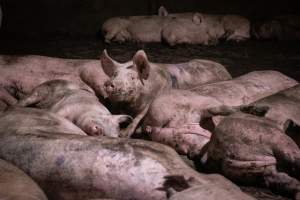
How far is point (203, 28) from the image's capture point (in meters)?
9.09

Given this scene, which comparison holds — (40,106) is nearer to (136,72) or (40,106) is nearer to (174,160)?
(136,72)

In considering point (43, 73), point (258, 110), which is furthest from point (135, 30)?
point (258, 110)

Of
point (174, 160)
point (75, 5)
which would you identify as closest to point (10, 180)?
point (174, 160)

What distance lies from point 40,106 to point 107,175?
7.08 feet

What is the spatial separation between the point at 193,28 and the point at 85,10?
220 centimetres

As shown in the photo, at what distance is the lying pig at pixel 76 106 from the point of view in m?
4.28

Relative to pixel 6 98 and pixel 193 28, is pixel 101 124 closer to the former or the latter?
pixel 6 98

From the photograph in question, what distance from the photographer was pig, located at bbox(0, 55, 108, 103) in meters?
5.51

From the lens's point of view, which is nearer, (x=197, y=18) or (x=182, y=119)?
(x=182, y=119)

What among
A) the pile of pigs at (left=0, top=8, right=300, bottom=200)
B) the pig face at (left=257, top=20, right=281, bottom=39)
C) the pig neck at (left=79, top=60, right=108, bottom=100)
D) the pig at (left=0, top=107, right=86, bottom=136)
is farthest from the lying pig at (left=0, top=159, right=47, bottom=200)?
the pig face at (left=257, top=20, right=281, bottom=39)

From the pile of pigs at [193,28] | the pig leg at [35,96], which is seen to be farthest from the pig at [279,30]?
the pig leg at [35,96]

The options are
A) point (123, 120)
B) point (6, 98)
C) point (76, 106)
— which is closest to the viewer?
point (123, 120)

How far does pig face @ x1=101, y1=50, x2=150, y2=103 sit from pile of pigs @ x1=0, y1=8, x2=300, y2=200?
0.03 ft

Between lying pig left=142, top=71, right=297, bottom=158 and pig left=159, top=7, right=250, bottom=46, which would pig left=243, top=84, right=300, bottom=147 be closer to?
lying pig left=142, top=71, right=297, bottom=158
